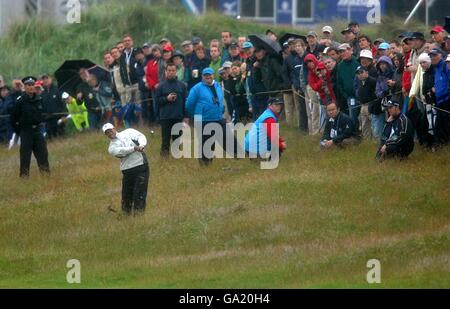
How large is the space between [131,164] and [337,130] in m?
5.04

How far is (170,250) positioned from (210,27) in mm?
21843

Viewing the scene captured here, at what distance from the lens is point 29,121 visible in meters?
29.5

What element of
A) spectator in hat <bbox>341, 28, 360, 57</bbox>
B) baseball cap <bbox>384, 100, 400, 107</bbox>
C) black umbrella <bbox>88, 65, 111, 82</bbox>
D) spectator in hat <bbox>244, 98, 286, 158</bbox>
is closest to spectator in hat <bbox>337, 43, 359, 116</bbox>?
spectator in hat <bbox>341, 28, 360, 57</bbox>

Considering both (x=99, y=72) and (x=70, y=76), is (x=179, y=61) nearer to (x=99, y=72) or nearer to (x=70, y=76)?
(x=99, y=72)

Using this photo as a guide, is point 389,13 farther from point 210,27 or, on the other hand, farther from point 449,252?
point 449,252

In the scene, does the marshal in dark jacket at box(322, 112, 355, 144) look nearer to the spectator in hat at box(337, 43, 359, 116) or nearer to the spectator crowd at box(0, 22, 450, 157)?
the spectator crowd at box(0, 22, 450, 157)

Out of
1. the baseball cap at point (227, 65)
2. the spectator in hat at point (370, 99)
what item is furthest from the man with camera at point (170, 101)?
the spectator in hat at point (370, 99)

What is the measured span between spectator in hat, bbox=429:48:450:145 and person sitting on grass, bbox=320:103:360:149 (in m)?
2.33

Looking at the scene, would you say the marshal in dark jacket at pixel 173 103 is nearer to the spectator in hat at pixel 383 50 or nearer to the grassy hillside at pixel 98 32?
the spectator in hat at pixel 383 50

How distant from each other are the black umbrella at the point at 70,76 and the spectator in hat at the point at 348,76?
10.5 metres

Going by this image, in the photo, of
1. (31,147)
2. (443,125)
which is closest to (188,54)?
(31,147)

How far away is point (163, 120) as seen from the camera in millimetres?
29609

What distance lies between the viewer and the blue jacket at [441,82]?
82.8 feet

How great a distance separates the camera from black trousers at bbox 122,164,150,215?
24.4 meters
